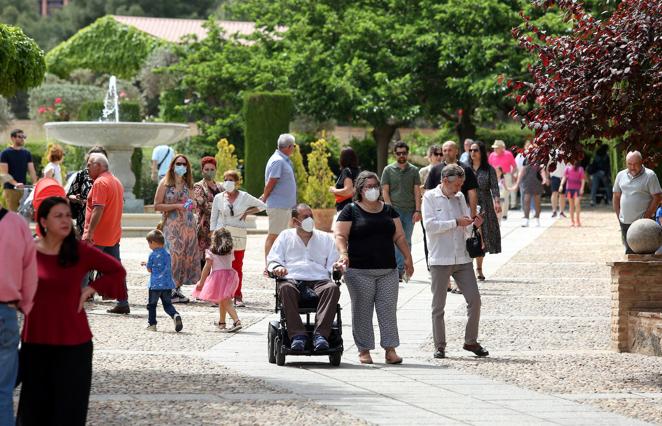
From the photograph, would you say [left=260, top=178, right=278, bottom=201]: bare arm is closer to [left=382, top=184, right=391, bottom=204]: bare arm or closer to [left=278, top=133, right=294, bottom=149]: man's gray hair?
[left=278, top=133, right=294, bottom=149]: man's gray hair

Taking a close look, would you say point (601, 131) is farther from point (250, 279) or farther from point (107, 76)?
point (107, 76)

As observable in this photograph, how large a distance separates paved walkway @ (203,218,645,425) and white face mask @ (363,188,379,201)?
4.20 feet

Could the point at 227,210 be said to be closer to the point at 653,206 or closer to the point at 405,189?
the point at 405,189

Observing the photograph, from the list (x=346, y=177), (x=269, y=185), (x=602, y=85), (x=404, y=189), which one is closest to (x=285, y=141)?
(x=269, y=185)

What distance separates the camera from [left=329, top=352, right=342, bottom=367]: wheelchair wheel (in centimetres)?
1033

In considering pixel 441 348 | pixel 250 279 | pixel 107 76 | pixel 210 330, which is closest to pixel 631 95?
pixel 441 348

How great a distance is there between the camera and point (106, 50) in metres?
67.6

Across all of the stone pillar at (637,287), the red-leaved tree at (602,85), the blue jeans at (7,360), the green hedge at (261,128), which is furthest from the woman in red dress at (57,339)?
the green hedge at (261,128)

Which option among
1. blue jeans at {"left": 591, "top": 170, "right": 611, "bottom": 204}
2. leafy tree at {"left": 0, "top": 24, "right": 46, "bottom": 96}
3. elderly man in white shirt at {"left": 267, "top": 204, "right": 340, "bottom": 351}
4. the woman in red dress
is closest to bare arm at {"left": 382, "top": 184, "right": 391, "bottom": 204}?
elderly man in white shirt at {"left": 267, "top": 204, "right": 340, "bottom": 351}

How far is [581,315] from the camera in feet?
44.6

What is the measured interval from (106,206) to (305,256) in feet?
11.4

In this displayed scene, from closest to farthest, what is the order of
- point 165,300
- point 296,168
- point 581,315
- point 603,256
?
point 165,300 < point 581,315 < point 603,256 < point 296,168

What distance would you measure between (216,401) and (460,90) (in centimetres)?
2963

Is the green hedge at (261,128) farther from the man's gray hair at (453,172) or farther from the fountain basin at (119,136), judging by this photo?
the man's gray hair at (453,172)
